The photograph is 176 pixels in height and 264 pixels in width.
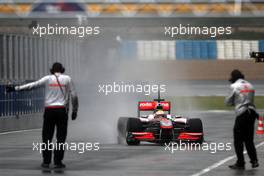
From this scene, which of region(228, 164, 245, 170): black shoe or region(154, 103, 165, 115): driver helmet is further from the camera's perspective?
region(154, 103, 165, 115): driver helmet

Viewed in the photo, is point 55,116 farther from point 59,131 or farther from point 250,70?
point 250,70

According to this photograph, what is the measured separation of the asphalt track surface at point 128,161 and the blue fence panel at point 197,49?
7483cm

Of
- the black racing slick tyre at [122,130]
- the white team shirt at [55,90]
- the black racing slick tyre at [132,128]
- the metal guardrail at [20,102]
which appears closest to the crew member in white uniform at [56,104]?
the white team shirt at [55,90]

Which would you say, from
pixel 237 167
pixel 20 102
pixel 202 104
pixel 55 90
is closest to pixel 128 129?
pixel 55 90

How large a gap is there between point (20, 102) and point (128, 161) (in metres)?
15.4

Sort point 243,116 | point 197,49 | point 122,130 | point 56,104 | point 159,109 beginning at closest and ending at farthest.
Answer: point 243,116, point 56,104, point 159,109, point 122,130, point 197,49

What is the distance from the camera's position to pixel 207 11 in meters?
79.4

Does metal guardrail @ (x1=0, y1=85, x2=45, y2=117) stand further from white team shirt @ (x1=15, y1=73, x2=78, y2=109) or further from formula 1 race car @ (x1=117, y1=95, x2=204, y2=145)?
white team shirt @ (x1=15, y1=73, x2=78, y2=109)

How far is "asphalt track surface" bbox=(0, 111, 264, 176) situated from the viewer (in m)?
18.7

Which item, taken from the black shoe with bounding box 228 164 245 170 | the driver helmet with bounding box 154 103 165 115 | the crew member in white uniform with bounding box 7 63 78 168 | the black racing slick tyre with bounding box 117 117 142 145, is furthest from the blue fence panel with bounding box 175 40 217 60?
the black shoe with bounding box 228 164 245 170

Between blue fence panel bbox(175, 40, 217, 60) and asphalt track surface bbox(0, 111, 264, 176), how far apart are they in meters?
74.8

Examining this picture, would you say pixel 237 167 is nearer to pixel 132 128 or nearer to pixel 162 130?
pixel 162 130

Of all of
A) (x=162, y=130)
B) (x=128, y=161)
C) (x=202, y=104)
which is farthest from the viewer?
(x=202, y=104)

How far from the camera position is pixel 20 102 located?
36188 mm
